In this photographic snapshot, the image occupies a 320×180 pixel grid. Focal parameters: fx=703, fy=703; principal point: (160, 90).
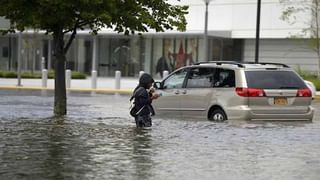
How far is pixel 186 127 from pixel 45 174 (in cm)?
594

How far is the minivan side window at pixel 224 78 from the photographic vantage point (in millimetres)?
15487

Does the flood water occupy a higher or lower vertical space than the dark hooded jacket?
lower

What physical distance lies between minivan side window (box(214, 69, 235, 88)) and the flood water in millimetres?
1016

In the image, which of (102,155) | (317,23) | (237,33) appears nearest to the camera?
(102,155)

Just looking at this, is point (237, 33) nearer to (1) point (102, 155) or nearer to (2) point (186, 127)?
(2) point (186, 127)

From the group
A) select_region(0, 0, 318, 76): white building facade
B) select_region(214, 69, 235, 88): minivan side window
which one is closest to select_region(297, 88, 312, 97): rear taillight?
select_region(214, 69, 235, 88): minivan side window

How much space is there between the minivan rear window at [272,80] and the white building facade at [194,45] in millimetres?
29866

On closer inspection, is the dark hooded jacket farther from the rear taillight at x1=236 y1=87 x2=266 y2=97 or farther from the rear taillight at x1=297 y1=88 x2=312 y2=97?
the rear taillight at x1=297 y1=88 x2=312 y2=97

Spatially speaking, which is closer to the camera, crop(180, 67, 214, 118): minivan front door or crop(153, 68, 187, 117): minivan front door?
crop(180, 67, 214, 118): minivan front door

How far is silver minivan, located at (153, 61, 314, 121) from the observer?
15.1 metres

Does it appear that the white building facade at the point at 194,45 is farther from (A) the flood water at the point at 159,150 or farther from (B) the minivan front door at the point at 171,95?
(A) the flood water at the point at 159,150

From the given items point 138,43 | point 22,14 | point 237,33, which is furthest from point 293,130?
point 138,43

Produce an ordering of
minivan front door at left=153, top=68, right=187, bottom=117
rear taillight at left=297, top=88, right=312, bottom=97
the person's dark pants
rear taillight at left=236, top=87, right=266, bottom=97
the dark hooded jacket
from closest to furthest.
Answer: the dark hooded jacket
the person's dark pants
rear taillight at left=236, top=87, right=266, bottom=97
rear taillight at left=297, top=88, right=312, bottom=97
minivan front door at left=153, top=68, right=187, bottom=117

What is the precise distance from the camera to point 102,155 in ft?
33.2
